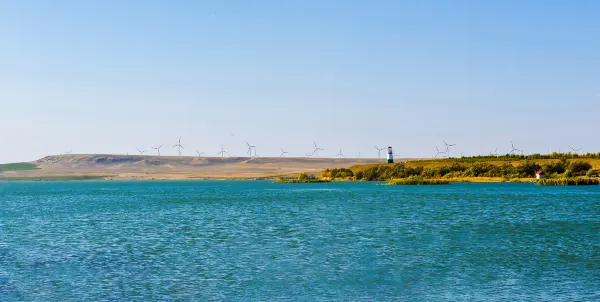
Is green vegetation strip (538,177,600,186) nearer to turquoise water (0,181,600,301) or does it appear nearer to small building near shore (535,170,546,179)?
small building near shore (535,170,546,179)

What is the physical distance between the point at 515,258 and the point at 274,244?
1478 cm

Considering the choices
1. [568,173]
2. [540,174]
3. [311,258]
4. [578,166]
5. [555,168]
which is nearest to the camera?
[311,258]

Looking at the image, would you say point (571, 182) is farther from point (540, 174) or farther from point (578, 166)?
point (578, 166)

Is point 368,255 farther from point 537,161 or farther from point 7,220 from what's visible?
point 537,161

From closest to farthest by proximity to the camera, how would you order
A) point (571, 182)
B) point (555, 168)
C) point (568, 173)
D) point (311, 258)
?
point (311, 258), point (571, 182), point (568, 173), point (555, 168)

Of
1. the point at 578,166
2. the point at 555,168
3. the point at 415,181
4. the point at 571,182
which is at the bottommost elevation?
the point at 571,182

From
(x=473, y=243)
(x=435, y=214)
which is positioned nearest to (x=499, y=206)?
(x=435, y=214)

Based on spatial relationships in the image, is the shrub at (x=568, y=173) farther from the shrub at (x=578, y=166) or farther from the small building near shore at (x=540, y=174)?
the small building near shore at (x=540, y=174)

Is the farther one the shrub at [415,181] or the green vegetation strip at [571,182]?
the shrub at [415,181]

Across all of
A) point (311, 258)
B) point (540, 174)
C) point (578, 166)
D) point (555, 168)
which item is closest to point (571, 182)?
point (540, 174)

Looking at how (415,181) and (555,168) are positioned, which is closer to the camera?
(555,168)

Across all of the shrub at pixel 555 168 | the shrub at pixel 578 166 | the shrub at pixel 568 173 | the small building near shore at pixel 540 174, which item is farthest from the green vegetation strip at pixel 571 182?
the shrub at pixel 555 168

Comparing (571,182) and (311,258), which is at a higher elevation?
(311,258)

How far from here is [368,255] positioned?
38625mm
